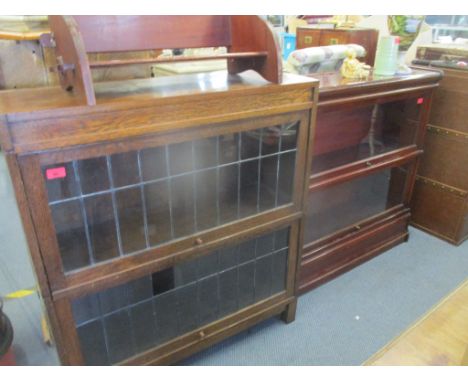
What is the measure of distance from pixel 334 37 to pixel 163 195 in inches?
57.9

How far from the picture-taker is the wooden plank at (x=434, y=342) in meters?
1.43

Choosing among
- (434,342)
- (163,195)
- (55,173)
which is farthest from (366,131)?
(55,173)

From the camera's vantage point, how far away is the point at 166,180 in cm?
115

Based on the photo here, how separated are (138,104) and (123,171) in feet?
0.73

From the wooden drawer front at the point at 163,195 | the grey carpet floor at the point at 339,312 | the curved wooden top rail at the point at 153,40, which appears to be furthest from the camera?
the grey carpet floor at the point at 339,312

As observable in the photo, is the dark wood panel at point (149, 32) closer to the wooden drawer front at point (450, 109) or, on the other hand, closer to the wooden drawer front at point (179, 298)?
the wooden drawer front at point (179, 298)

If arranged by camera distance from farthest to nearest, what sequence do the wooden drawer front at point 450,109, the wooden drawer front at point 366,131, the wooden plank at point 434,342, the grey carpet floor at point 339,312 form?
the wooden drawer front at point 450,109, the wooden drawer front at point 366,131, the grey carpet floor at point 339,312, the wooden plank at point 434,342

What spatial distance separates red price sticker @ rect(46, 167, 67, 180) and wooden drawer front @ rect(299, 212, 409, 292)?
48.9 inches

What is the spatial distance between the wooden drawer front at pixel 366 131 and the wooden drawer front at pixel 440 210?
1.40 ft

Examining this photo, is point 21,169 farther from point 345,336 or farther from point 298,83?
point 345,336

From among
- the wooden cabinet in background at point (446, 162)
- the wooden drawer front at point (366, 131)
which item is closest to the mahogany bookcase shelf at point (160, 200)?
the wooden drawer front at point (366, 131)

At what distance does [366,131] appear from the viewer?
2.09 meters

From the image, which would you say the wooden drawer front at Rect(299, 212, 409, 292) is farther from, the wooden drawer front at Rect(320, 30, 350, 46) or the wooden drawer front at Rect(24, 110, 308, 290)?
the wooden drawer front at Rect(320, 30, 350, 46)

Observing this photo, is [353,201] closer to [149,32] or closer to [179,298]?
[179,298]
